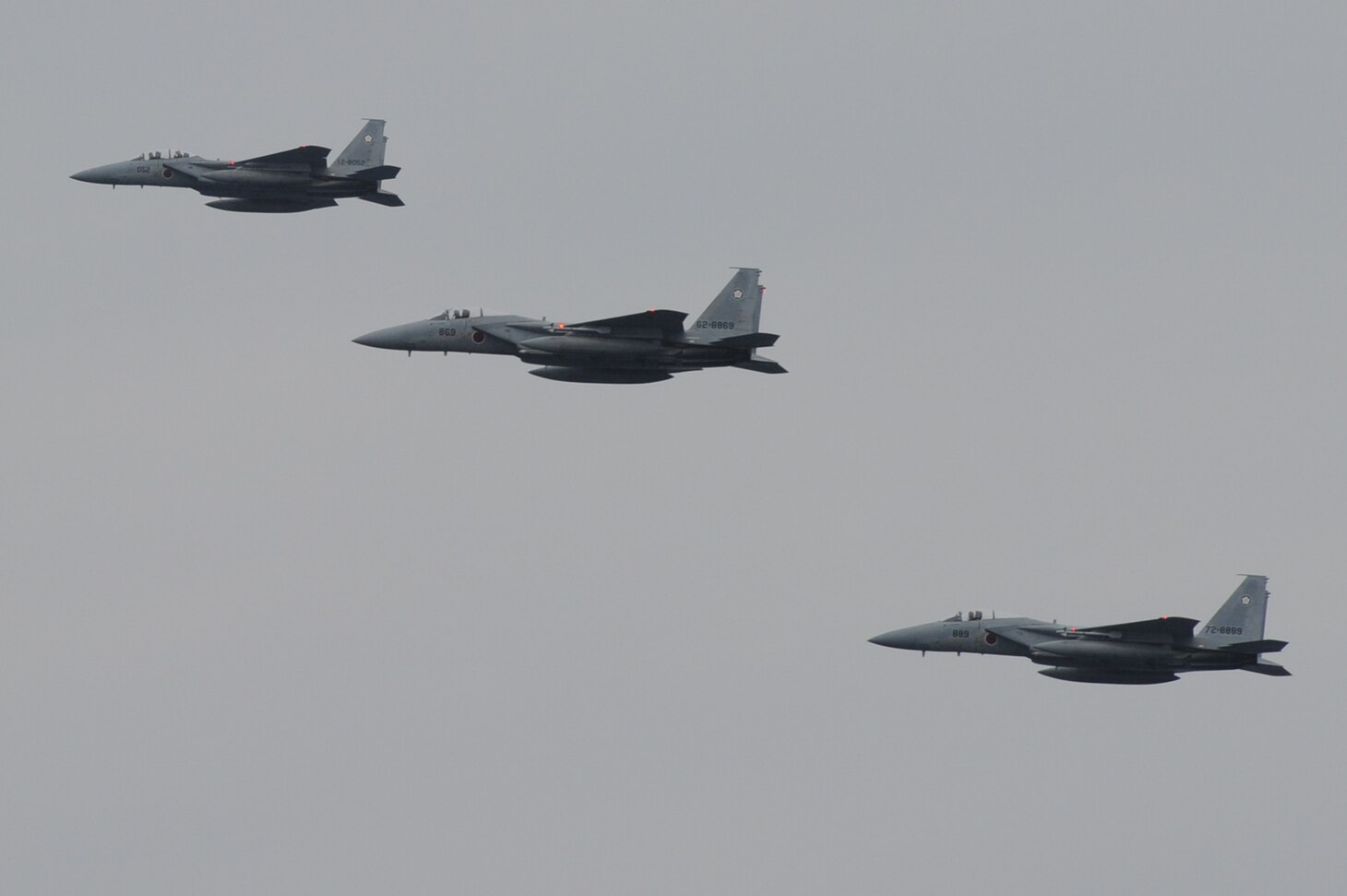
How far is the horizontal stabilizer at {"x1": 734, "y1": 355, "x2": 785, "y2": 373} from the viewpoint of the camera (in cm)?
9012

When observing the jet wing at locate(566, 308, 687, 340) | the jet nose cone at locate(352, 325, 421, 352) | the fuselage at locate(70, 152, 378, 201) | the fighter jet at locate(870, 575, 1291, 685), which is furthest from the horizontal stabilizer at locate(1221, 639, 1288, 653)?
the fuselage at locate(70, 152, 378, 201)

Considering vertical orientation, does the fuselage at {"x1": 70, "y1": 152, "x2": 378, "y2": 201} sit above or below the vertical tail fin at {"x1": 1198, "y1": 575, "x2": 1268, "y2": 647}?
above

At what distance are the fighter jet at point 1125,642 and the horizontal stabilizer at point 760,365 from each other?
12.9 metres

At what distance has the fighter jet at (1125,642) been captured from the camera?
9150cm

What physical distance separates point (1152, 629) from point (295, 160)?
1599 inches

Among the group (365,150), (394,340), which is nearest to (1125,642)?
(394,340)

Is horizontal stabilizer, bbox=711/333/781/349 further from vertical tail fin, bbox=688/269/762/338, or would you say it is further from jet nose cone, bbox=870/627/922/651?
jet nose cone, bbox=870/627/922/651

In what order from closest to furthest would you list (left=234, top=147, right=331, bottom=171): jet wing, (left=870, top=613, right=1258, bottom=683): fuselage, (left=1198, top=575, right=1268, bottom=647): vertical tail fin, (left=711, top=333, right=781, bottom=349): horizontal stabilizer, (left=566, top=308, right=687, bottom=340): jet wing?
(left=711, top=333, right=781, bottom=349): horizontal stabilizer, (left=566, top=308, right=687, bottom=340): jet wing, (left=870, top=613, right=1258, bottom=683): fuselage, (left=1198, top=575, right=1268, bottom=647): vertical tail fin, (left=234, top=147, right=331, bottom=171): jet wing

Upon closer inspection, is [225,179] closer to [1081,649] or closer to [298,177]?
[298,177]

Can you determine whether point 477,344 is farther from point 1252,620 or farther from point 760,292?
point 1252,620

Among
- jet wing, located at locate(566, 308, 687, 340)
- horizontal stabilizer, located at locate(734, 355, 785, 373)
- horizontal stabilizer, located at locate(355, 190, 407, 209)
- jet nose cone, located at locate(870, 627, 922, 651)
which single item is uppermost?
horizontal stabilizer, located at locate(355, 190, 407, 209)

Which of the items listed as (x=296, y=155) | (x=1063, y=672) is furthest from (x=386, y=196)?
(x=1063, y=672)

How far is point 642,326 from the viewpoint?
90.3m

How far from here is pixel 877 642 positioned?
96.5m
